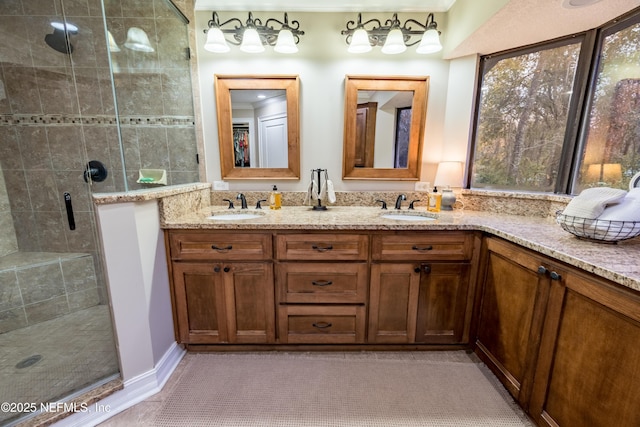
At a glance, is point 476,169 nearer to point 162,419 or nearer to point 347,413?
point 347,413

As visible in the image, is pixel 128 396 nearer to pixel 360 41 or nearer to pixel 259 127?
pixel 259 127

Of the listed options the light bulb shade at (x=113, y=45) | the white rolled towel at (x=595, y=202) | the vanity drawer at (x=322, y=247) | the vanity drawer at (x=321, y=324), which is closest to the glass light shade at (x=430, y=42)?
the white rolled towel at (x=595, y=202)

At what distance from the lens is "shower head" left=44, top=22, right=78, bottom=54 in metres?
1.80

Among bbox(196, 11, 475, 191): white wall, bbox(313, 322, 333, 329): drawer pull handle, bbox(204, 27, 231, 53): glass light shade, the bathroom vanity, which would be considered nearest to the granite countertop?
the bathroom vanity

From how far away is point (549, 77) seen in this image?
1.73m

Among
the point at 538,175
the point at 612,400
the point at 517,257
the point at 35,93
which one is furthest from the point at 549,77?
the point at 35,93

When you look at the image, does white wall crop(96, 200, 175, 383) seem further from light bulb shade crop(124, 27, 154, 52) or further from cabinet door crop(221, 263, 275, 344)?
light bulb shade crop(124, 27, 154, 52)

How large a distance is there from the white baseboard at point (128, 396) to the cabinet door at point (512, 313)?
192cm

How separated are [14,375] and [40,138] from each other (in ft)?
5.28

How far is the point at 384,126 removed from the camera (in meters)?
2.03

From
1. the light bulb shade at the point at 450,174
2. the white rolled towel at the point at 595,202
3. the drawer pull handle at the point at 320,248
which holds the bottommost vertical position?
the drawer pull handle at the point at 320,248

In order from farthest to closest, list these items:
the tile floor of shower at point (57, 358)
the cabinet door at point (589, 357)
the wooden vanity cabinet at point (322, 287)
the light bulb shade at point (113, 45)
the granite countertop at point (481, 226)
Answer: the light bulb shade at point (113, 45) → the wooden vanity cabinet at point (322, 287) → the tile floor of shower at point (57, 358) → the granite countertop at point (481, 226) → the cabinet door at point (589, 357)

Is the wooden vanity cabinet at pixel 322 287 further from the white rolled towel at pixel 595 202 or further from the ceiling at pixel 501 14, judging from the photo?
the ceiling at pixel 501 14

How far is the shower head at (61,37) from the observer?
1.80 meters
